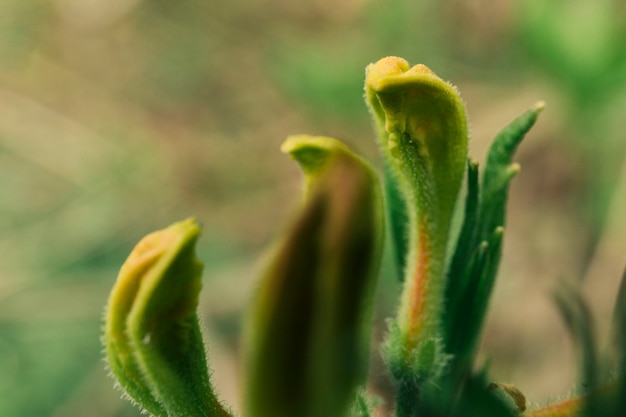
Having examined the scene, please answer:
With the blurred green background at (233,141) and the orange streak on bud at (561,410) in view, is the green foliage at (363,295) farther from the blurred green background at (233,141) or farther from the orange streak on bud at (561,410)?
the blurred green background at (233,141)

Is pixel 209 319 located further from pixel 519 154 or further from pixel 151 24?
pixel 151 24

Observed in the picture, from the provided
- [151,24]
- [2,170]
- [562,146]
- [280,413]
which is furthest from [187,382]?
[151,24]

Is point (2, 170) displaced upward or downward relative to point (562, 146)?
upward

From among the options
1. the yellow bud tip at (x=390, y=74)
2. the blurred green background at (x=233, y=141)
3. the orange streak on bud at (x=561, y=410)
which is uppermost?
the blurred green background at (x=233, y=141)

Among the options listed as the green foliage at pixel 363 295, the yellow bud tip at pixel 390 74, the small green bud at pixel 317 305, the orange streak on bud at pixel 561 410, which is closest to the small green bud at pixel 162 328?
the green foliage at pixel 363 295

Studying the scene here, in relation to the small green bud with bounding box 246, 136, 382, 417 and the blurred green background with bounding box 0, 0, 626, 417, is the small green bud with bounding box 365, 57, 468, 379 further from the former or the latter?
the blurred green background with bounding box 0, 0, 626, 417

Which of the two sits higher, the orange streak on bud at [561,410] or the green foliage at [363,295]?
the green foliage at [363,295]

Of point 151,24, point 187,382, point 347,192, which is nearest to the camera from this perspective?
point 347,192
